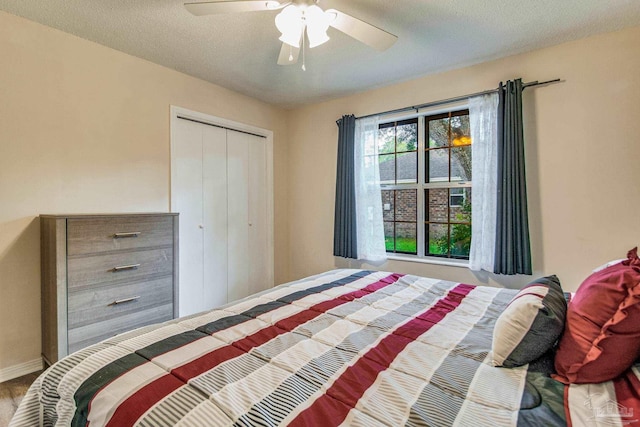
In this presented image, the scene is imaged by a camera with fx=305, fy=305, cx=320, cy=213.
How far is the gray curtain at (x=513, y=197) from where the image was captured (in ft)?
7.80

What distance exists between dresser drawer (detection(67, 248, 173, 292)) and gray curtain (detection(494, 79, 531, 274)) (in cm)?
Answer: 263

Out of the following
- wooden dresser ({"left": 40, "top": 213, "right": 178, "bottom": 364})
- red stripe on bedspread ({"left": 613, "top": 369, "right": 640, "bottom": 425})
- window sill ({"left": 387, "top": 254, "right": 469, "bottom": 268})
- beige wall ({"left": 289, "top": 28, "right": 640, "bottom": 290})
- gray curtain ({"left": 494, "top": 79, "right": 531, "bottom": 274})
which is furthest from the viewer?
window sill ({"left": 387, "top": 254, "right": 469, "bottom": 268})

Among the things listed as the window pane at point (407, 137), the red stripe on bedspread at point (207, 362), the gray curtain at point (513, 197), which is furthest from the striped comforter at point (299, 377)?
the window pane at point (407, 137)

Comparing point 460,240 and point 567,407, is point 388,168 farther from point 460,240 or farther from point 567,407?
point 567,407

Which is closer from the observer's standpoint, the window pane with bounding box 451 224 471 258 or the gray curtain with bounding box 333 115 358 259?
the window pane with bounding box 451 224 471 258

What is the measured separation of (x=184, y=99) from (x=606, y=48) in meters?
3.43

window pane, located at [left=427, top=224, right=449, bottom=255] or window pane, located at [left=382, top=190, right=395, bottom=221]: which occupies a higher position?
window pane, located at [left=382, top=190, right=395, bottom=221]

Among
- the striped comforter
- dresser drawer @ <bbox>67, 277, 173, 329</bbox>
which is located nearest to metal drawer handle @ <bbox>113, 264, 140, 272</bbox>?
dresser drawer @ <bbox>67, 277, 173, 329</bbox>

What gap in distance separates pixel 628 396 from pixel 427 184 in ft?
7.75

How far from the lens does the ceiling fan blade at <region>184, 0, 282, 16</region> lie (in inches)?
60.4

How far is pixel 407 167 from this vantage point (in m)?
3.16

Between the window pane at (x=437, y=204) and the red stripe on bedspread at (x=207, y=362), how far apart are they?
1.62 m

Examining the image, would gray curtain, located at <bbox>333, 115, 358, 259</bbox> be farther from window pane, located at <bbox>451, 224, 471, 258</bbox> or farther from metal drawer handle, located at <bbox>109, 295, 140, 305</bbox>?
metal drawer handle, located at <bbox>109, 295, 140, 305</bbox>

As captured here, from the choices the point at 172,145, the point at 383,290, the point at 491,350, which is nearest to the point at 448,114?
the point at 383,290
